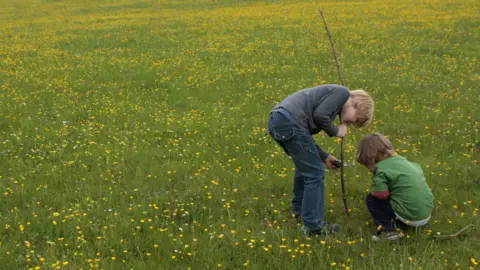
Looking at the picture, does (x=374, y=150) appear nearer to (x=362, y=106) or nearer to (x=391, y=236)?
(x=362, y=106)

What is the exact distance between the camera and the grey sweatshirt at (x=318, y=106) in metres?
4.67

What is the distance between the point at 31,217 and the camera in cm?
548

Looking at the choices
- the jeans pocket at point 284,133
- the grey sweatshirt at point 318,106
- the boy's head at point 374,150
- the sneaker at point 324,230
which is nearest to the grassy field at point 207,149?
the sneaker at point 324,230

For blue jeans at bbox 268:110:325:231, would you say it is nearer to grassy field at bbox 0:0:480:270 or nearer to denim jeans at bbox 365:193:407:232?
grassy field at bbox 0:0:480:270

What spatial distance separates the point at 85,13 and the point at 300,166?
3229 centimetres

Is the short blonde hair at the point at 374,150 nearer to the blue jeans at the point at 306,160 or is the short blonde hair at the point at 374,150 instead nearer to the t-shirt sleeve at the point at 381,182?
the t-shirt sleeve at the point at 381,182

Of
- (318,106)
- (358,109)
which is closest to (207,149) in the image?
(318,106)

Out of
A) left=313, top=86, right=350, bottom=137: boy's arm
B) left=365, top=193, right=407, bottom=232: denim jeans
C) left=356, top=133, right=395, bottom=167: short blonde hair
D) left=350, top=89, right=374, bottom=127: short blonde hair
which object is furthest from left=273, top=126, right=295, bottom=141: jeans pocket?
left=365, top=193, right=407, bottom=232: denim jeans

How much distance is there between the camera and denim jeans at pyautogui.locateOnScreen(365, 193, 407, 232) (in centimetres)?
504

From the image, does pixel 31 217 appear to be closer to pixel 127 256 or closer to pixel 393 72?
pixel 127 256

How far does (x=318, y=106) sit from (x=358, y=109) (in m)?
0.39

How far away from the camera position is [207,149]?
7703mm

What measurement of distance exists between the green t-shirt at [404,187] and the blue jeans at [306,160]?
1.95ft

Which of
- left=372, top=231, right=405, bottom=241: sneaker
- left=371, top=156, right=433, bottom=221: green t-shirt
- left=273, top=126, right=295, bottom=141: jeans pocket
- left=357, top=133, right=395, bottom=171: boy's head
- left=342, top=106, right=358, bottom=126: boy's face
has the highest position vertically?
left=342, top=106, right=358, bottom=126: boy's face
